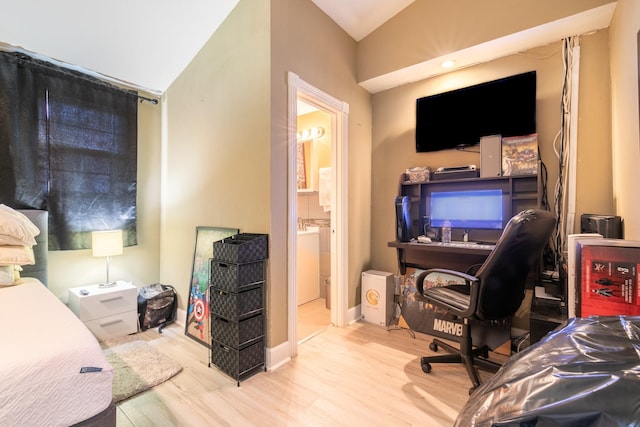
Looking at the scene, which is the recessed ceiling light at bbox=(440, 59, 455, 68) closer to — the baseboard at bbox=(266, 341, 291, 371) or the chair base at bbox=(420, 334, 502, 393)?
A: the chair base at bbox=(420, 334, 502, 393)

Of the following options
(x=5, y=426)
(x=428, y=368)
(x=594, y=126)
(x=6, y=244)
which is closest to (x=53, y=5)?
(x=6, y=244)

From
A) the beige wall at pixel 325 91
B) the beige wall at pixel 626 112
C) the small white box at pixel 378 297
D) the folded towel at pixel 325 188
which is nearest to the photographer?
the beige wall at pixel 626 112

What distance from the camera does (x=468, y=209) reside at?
102 inches

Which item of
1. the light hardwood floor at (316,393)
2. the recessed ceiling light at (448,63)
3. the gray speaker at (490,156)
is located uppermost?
the recessed ceiling light at (448,63)

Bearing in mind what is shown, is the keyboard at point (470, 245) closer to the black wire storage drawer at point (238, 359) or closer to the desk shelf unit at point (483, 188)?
the desk shelf unit at point (483, 188)

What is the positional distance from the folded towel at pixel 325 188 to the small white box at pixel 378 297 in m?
1.09

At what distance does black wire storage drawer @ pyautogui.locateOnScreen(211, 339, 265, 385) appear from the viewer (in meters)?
1.86

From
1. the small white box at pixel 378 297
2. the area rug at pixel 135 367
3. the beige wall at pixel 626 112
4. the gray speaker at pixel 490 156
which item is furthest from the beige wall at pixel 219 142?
the beige wall at pixel 626 112

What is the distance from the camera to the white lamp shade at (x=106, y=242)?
8.27 ft

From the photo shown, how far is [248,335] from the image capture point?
1.91m

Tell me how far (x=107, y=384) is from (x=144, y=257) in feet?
7.69

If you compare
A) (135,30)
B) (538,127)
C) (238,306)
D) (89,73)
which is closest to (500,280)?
(538,127)

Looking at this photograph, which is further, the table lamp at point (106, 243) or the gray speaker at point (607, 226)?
the table lamp at point (106, 243)

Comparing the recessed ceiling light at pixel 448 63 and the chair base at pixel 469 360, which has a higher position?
the recessed ceiling light at pixel 448 63
